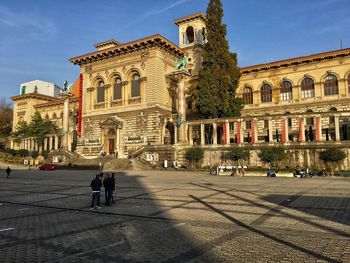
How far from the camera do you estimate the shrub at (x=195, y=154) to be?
39.9 m

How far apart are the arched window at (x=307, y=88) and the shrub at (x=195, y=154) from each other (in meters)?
18.9

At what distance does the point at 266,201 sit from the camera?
1383 centimetres

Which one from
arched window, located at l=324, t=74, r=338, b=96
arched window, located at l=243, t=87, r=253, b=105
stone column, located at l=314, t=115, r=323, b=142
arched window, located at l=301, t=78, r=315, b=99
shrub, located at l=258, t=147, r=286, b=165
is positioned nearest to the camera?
stone column, located at l=314, t=115, r=323, b=142

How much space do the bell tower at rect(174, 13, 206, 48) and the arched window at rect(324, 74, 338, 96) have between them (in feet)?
91.8

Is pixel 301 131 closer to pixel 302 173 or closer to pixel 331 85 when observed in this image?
pixel 302 173

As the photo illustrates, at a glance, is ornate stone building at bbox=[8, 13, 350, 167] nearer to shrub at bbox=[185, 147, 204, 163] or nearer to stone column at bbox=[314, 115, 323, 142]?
shrub at bbox=[185, 147, 204, 163]

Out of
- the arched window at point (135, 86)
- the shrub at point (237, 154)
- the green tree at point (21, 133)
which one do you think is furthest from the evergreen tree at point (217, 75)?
the green tree at point (21, 133)

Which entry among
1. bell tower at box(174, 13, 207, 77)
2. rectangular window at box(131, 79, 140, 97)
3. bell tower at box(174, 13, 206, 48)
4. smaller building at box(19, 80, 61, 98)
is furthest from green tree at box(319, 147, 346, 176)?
smaller building at box(19, 80, 61, 98)

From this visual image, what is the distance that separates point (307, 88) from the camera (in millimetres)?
46406

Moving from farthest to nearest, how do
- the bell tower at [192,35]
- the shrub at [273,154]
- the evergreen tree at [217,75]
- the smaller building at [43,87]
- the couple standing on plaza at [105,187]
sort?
1. the smaller building at [43,87]
2. the bell tower at [192,35]
3. the evergreen tree at [217,75]
4. the shrub at [273,154]
5. the couple standing on plaza at [105,187]

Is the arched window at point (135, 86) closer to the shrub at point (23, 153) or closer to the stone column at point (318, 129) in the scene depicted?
the stone column at point (318, 129)

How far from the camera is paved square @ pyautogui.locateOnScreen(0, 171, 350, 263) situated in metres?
6.67

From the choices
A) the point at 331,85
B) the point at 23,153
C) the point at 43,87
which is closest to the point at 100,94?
the point at 23,153

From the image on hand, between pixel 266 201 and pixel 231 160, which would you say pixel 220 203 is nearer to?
pixel 266 201
